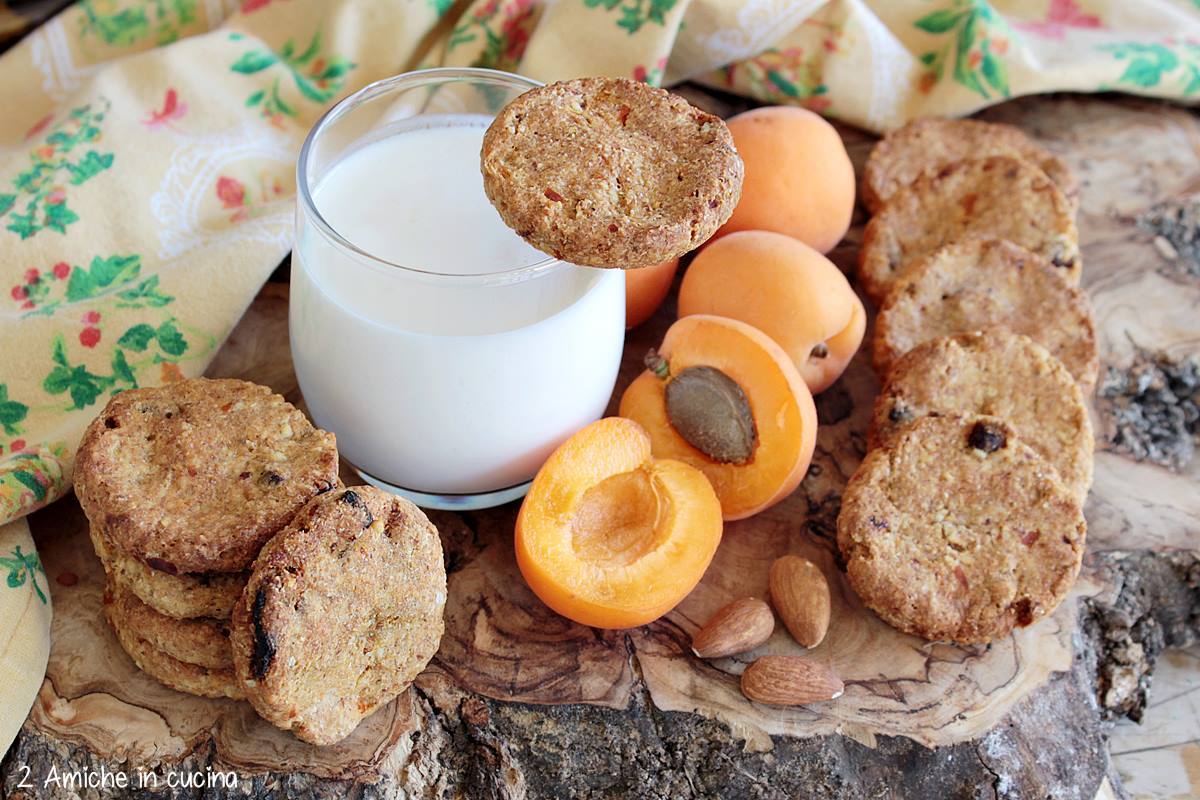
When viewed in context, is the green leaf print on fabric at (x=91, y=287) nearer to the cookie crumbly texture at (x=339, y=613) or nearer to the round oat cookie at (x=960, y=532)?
the cookie crumbly texture at (x=339, y=613)

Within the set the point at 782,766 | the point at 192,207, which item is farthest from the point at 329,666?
the point at 192,207

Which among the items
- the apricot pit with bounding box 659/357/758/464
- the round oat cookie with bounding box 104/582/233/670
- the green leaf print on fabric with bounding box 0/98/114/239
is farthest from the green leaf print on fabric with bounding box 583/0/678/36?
the round oat cookie with bounding box 104/582/233/670

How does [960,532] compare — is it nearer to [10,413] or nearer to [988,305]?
[988,305]

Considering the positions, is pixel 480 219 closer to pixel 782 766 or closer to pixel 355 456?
pixel 355 456

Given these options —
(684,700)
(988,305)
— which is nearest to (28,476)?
(684,700)

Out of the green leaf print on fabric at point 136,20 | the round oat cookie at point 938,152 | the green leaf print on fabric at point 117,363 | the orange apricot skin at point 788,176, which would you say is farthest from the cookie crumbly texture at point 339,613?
the green leaf print on fabric at point 136,20

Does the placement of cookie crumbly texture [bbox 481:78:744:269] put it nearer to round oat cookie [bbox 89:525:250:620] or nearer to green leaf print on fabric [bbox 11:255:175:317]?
round oat cookie [bbox 89:525:250:620]
